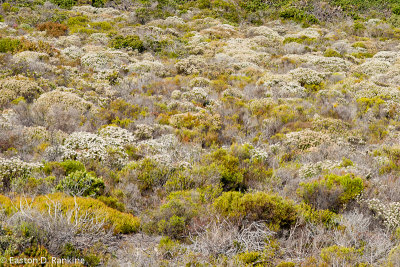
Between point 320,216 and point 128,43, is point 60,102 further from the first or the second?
point 128,43

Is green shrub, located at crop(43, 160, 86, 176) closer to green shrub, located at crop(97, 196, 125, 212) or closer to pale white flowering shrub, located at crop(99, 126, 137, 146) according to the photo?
green shrub, located at crop(97, 196, 125, 212)

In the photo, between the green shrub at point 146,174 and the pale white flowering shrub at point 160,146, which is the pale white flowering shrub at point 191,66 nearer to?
the pale white flowering shrub at point 160,146

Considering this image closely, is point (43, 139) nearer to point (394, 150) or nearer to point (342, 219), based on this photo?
point (342, 219)

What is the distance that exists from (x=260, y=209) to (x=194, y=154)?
2.53 m

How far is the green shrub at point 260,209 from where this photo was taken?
4117 mm

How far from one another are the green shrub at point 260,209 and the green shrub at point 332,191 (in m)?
0.66

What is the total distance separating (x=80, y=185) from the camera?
466 cm

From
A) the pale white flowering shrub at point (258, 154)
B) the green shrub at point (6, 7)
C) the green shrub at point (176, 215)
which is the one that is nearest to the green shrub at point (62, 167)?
the green shrub at point (176, 215)

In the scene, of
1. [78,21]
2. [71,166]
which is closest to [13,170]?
[71,166]

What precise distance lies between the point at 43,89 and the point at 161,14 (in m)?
18.2

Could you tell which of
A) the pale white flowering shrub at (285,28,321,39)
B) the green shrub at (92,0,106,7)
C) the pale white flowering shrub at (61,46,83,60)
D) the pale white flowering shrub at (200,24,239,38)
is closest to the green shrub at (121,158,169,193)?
the pale white flowering shrub at (61,46,83,60)

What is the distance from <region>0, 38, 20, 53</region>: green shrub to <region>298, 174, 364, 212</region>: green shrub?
13.4 meters

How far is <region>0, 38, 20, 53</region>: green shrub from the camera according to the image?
12387 millimetres

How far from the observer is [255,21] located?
89.9ft
